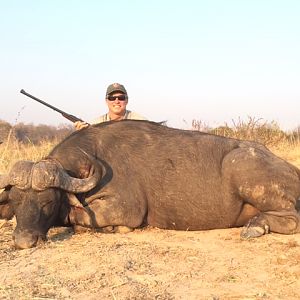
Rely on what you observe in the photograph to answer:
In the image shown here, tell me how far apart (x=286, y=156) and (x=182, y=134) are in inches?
279

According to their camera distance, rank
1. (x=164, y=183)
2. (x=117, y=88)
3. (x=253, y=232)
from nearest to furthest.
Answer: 1. (x=253, y=232)
2. (x=164, y=183)
3. (x=117, y=88)

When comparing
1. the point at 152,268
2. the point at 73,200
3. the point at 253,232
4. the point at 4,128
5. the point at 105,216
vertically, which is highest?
the point at 4,128

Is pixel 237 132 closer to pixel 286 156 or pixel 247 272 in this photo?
pixel 286 156

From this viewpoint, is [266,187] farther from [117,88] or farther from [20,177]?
[117,88]

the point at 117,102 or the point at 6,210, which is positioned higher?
the point at 117,102

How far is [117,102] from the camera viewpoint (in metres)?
9.08

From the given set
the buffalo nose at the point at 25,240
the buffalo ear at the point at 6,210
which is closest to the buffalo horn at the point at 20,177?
the buffalo ear at the point at 6,210

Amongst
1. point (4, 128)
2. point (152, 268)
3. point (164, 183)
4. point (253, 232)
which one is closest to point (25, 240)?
point (152, 268)

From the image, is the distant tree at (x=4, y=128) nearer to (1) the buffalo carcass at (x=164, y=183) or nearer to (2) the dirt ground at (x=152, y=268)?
(1) the buffalo carcass at (x=164, y=183)

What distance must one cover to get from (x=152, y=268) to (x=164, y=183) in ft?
6.88

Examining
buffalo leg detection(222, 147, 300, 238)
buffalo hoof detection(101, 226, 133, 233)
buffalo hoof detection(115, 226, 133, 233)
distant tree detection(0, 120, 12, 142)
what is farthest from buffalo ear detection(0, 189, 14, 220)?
distant tree detection(0, 120, 12, 142)

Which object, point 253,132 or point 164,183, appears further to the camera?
point 253,132

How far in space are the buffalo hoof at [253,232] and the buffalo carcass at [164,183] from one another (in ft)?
0.04

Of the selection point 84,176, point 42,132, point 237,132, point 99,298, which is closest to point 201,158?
point 84,176
